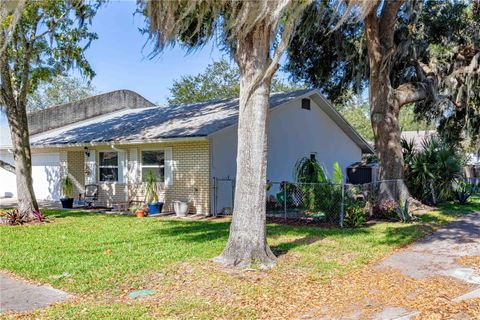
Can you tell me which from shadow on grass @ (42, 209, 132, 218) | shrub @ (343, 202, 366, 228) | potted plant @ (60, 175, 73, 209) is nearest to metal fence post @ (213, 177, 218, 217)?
shadow on grass @ (42, 209, 132, 218)

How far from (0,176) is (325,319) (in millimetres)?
22932

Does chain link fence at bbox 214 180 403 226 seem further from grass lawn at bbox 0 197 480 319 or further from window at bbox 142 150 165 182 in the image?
window at bbox 142 150 165 182

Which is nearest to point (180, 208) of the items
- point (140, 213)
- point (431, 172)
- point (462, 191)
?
point (140, 213)

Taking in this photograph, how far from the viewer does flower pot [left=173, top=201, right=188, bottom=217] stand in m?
13.4

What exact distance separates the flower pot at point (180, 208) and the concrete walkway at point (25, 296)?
7222 millimetres

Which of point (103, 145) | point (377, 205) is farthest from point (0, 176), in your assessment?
point (377, 205)

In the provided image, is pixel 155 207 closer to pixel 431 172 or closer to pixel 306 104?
pixel 306 104

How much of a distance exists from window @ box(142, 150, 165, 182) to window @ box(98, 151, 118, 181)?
1705 mm

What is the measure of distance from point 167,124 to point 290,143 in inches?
193

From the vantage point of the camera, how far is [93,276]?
6.29 m

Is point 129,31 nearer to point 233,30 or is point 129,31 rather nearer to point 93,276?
point 233,30

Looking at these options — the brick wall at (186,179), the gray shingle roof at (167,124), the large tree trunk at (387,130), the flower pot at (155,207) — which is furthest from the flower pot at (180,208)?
the large tree trunk at (387,130)

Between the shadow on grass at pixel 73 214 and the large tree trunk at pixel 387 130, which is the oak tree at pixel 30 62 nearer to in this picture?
the shadow on grass at pixel 73 214

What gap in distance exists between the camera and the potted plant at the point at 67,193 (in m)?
16.4
